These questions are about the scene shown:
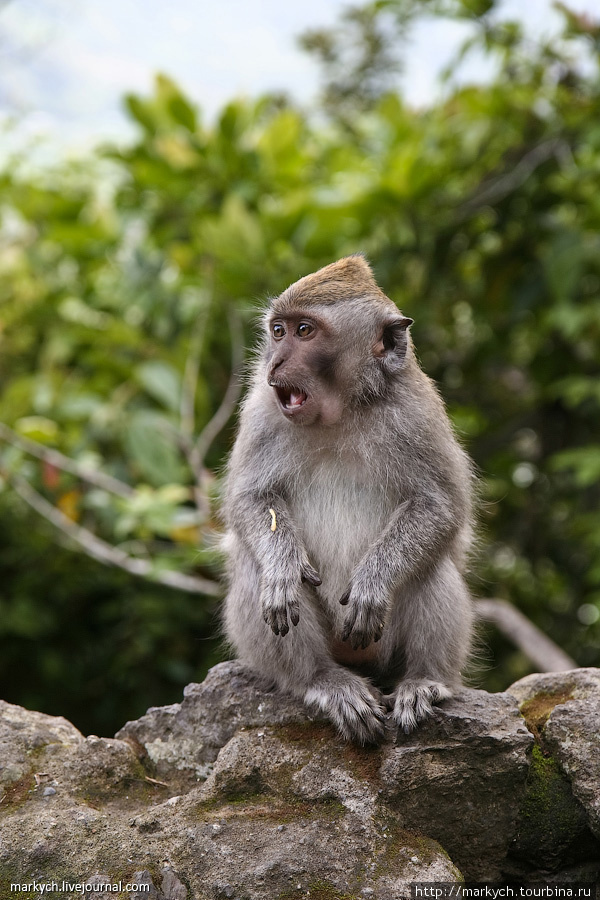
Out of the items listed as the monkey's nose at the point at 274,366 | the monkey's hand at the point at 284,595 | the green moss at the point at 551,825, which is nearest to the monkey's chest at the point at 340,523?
the monkey's hand at the point at 284,595

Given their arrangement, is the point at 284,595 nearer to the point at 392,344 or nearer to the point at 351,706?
the point at 351,706

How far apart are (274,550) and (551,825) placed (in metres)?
1.58

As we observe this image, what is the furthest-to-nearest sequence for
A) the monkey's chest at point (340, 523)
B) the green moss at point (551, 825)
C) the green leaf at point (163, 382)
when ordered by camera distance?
the green leaf at point (163, 382)
the monkey's chest at point (340, 523)
the green moss at point (551, 825)

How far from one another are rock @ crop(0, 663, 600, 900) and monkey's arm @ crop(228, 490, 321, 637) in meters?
0.41

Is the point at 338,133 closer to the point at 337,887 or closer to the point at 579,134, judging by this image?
the point at 579,134

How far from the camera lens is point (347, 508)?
436cm

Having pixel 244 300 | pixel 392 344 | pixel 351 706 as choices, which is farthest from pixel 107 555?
pixel 351 706

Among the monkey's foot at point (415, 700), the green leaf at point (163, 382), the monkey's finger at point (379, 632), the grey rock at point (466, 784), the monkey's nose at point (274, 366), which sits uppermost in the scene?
the monkey's nose at point (274, 366)

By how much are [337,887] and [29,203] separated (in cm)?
792

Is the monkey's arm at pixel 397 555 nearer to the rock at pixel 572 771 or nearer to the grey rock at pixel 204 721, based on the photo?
the grey rock at pixel 204 721

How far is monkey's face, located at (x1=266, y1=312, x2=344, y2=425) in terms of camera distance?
422 centimetres

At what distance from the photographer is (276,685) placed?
412cm

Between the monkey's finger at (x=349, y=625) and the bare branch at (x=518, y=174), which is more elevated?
the bare branch at (x=518, y=174)

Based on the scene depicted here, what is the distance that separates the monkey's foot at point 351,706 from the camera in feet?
12.2
